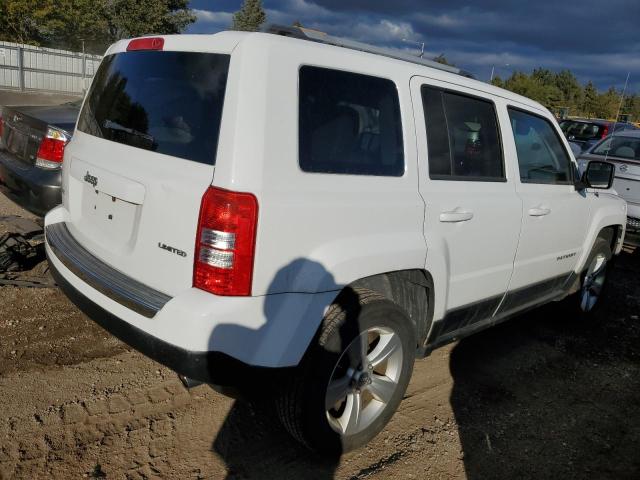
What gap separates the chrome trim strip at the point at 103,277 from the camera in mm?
2408

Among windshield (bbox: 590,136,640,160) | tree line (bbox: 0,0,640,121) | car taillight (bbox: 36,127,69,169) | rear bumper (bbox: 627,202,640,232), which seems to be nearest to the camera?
car taillight (bbox: 36,127,69,169)

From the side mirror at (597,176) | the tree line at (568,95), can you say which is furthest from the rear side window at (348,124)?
the tree line at (568,95)

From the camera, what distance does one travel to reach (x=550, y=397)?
12.5 feet

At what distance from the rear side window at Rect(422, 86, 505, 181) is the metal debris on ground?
10.4 ft

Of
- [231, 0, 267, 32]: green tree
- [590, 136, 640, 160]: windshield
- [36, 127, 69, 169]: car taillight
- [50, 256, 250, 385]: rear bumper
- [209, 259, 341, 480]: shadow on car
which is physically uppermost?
[231, 0, 267, 32]: green tree

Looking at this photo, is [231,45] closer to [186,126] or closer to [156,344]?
[186,126]

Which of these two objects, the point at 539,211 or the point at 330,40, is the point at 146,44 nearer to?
the point at 330,40

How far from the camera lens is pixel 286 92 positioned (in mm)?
2318

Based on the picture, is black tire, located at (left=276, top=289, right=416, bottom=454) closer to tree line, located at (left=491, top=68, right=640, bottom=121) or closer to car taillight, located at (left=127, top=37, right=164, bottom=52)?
car taillight, located at (left=127, top=37, right=164, bottom=52)

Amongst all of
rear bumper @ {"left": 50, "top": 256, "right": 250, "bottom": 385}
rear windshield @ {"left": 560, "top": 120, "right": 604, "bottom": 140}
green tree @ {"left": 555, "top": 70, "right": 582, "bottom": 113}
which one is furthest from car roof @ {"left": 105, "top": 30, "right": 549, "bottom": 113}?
green tree @ {"left": 555, "top": 70, "right": 582, "bottom": 113}

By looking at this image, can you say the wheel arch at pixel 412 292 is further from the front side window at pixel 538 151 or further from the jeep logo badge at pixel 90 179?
the jeep logo badge at pixel 90 179

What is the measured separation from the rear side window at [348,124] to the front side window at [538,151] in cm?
132

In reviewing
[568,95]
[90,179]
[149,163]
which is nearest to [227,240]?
[149,163]

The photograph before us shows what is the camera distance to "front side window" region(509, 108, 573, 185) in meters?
3.77
